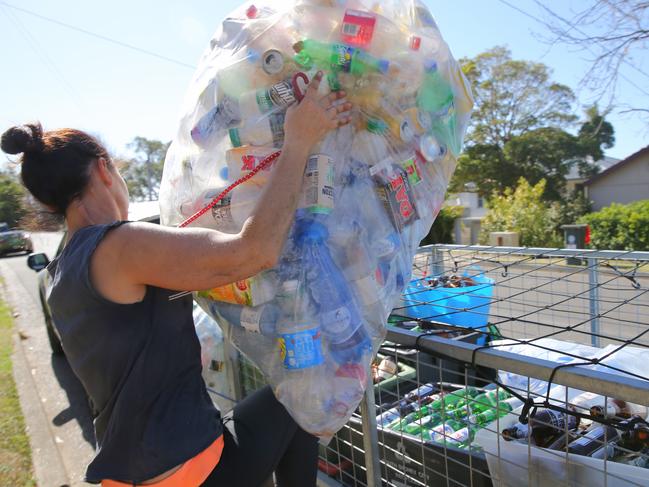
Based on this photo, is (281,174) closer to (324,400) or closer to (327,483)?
(324,400)

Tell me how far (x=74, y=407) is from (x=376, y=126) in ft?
12.9

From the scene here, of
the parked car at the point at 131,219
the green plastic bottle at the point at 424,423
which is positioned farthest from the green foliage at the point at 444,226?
the green plastic bottle at the point at 424,423

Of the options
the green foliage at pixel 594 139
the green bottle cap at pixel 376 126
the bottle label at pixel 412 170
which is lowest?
the bottle label at pixel 412 170

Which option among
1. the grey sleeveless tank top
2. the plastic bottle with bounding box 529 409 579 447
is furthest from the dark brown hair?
the plastic bottle with bounding box 529 409 579 447

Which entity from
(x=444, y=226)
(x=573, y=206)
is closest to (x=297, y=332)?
(x=444, y=226)

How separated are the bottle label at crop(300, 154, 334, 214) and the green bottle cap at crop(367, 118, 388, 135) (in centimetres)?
21

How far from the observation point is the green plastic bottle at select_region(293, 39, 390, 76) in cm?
128

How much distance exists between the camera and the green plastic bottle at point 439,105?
1437mm

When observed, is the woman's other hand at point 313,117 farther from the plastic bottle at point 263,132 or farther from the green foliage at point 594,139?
the green foliage at point 594,139

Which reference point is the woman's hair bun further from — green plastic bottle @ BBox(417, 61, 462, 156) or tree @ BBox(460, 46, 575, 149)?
tree @ BBox(460, 46, 575, 149)

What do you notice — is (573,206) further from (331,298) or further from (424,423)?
(331,298)

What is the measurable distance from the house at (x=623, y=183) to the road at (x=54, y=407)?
28.2 m

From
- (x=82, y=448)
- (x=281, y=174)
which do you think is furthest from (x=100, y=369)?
(x=82, y=448)

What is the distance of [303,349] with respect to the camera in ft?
3.95
